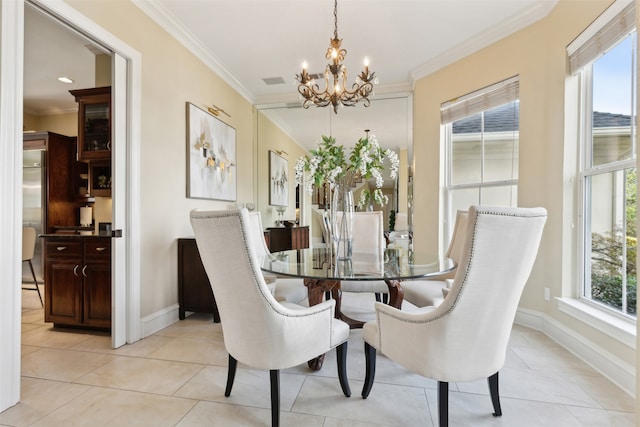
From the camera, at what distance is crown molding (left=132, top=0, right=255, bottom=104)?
2704 millimetres

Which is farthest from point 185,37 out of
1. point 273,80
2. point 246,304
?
point 246,304

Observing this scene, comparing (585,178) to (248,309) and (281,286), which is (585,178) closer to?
(281,286)

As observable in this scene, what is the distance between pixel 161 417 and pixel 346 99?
8.68ft

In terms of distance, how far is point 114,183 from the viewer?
2.43 m

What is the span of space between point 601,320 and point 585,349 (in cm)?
27

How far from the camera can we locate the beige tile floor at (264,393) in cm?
157

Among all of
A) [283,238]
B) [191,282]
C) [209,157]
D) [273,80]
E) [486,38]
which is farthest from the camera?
[283,238]

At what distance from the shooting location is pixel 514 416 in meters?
1.59

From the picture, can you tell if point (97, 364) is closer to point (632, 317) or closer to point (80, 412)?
point (80, 412)

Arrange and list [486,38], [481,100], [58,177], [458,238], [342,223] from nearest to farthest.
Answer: [342,223] < [458,238] < [486,38] < [481,100] < [58,177]

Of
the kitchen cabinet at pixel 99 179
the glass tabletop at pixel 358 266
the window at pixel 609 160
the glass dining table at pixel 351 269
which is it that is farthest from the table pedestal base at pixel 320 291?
the kitchen cabinet at pixel 99 179

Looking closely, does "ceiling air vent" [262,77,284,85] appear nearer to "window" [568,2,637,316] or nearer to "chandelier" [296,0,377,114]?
"chandelier" [296,0,377,114]

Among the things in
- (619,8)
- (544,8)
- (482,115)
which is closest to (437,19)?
(544,8)

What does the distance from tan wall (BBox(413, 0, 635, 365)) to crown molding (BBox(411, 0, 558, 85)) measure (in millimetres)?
53
